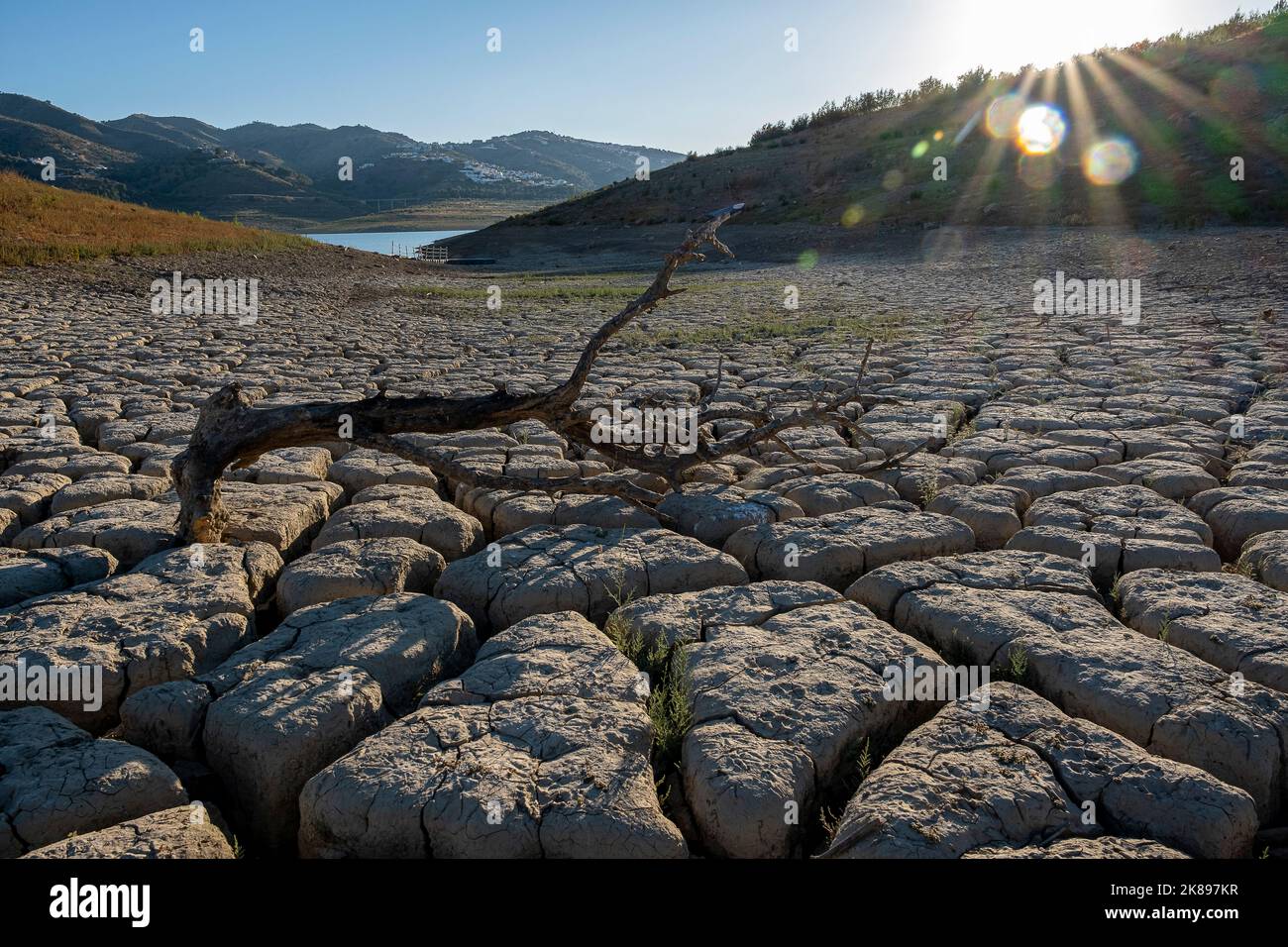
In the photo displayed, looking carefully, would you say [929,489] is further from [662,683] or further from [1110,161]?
[1110,161]

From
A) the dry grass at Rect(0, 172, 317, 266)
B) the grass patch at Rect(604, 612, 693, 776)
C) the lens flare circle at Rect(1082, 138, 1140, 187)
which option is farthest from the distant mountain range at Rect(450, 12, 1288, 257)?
the grass patch at Rect(604, 612, 693, 776)

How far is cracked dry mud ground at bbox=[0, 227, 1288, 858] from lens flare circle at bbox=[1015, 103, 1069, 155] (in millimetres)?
17431

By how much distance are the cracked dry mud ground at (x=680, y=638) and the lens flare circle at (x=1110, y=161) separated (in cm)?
1426

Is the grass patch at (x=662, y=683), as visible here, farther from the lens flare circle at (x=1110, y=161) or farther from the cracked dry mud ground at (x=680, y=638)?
the lens flare circle at (x=1110, y=161)

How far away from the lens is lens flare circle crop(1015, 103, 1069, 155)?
66.2ft

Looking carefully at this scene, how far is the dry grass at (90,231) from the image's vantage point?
40.6ft

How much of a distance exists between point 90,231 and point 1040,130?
68.1 ft

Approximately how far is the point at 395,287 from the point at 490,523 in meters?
10.8

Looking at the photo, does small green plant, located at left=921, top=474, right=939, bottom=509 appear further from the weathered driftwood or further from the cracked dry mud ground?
the weathered driftwood

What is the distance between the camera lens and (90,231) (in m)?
13.9

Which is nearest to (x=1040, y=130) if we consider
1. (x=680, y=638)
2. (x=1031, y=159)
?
(x=1031, y=159)

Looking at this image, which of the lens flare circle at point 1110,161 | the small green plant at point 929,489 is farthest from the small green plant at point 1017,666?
the lens flare circle at point 1110,161

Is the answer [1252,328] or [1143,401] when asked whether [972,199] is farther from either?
[1143,401]
